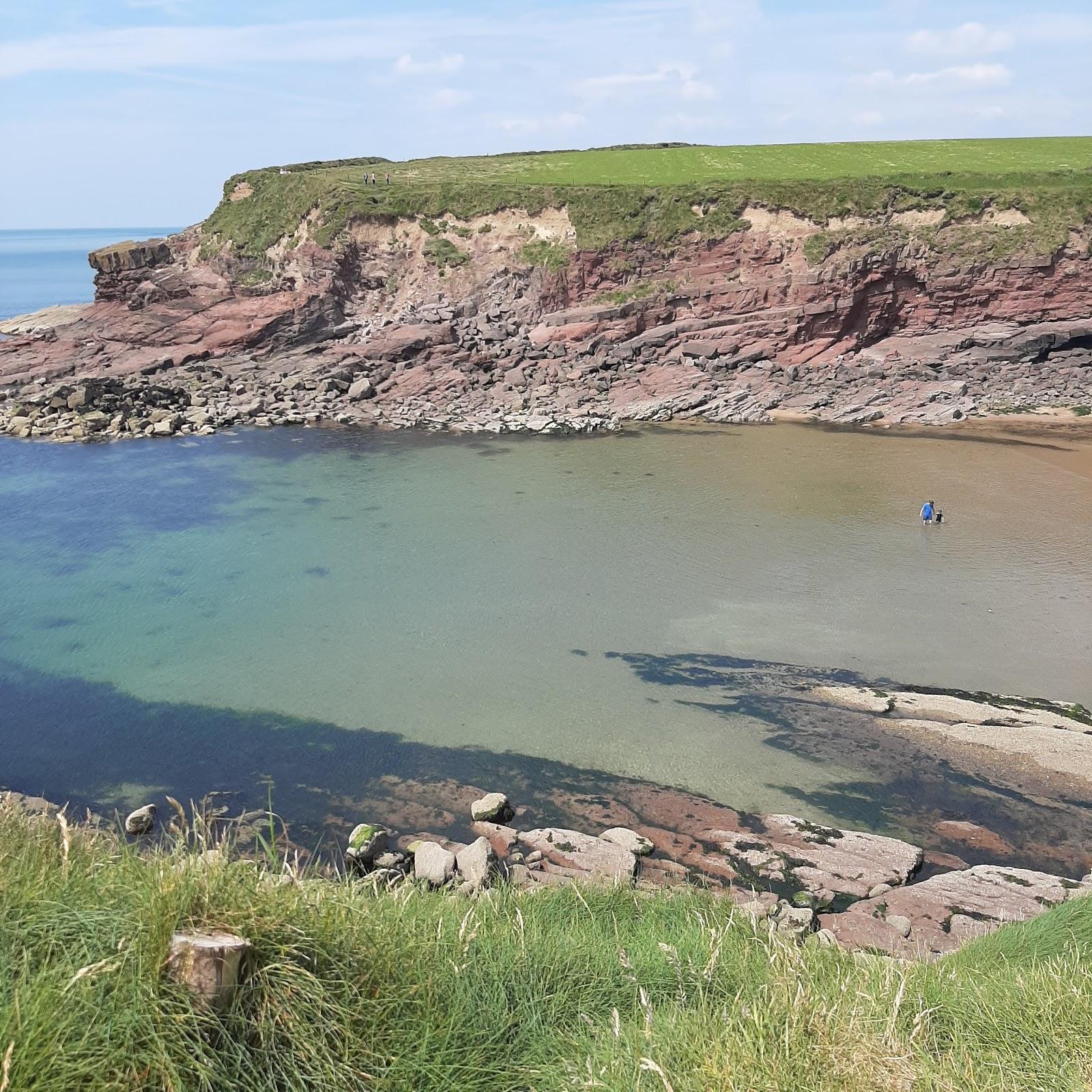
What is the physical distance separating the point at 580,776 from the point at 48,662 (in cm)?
1043

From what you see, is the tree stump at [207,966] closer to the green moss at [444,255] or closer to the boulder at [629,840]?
the boulder at [629,840]

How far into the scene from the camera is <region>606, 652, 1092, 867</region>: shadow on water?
459 inches

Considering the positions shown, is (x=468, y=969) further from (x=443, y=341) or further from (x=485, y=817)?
(x=443, y=341)

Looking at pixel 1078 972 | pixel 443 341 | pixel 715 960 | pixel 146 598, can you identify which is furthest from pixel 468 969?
pixel 443 341

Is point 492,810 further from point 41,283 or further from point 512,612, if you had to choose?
point 41,283

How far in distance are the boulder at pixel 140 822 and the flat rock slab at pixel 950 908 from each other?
27.4 ft

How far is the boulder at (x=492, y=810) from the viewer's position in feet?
39.0

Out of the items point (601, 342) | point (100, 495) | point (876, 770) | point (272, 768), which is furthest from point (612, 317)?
point (272, 768)

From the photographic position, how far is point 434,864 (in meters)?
10.4

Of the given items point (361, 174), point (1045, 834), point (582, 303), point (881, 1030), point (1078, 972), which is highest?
point (361, 174)

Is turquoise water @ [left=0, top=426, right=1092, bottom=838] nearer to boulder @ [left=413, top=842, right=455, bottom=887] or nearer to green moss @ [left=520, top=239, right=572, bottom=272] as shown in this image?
boulder @ [left=413, top=842, right=455, bottom=887]

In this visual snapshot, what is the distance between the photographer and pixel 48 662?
16609mm

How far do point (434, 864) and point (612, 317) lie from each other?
31.9 m

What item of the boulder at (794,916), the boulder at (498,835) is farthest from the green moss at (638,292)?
the boulder at (794,916)
